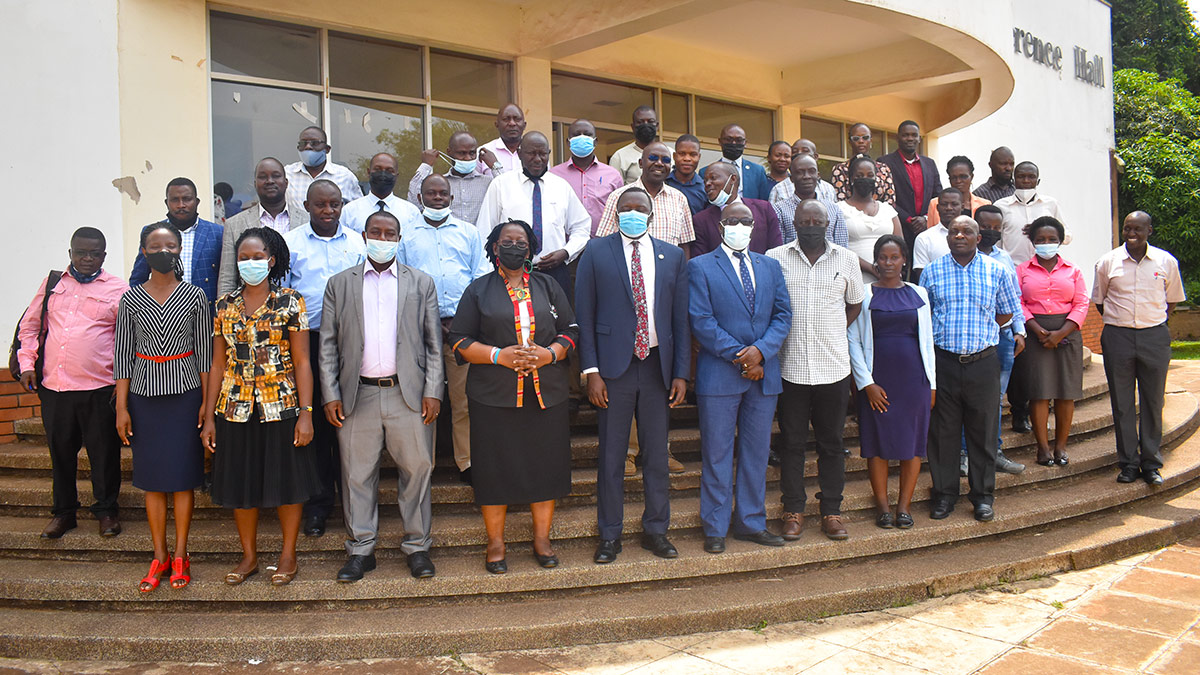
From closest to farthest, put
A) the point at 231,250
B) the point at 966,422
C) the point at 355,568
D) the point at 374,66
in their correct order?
1. the point at 355,568
2. the point at 231,250
3. the point at 966,422
4. the point at 374,66

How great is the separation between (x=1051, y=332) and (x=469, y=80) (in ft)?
19.4

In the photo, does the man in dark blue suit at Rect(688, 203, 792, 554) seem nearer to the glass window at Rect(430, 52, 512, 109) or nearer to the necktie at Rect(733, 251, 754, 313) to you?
the necktie at Rect(733, 251, 754, 313)

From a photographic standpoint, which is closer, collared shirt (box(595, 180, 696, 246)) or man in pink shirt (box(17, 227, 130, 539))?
man in pink shirt (box(17, 227, 130, 539))

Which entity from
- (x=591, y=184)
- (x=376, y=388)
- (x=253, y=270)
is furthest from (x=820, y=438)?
(x=253, y=270)

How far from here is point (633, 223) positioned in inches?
191

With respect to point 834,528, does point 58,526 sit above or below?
above

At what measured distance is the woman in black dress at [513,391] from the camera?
4500mm

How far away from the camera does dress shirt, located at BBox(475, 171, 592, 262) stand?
221 inches

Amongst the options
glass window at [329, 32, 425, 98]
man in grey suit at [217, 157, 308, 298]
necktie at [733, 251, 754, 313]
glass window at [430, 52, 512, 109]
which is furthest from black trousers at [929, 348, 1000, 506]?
glass window at [329, 32, 425, 98]

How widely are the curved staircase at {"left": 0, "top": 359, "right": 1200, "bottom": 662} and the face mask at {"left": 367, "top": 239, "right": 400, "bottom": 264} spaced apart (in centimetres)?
150

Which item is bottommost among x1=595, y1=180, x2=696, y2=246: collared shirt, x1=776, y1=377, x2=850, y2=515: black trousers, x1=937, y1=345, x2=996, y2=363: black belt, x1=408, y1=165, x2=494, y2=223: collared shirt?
x1=776, y1=377, x2=850, y2=515: black trousers

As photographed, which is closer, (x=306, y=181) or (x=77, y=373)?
(x=77, y=373)

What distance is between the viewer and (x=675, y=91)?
34.8 feet

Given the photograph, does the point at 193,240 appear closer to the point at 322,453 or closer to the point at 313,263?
the point at 313,263
